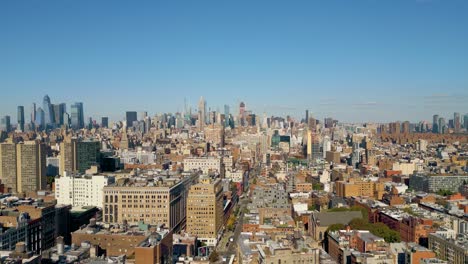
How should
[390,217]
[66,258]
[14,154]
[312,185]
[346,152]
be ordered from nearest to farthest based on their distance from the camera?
[66,258]
[390,217]
[14,154]
[312,185]
[346,152]

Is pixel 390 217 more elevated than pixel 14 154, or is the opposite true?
pixel 14 154

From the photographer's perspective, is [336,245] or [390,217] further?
[390,217]

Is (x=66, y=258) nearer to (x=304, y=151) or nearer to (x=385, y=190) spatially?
(x=385, y=190)

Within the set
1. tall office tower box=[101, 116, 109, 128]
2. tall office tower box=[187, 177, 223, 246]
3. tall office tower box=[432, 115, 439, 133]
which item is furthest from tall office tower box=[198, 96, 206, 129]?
tall office tower box=[187, 177, 223, 246]

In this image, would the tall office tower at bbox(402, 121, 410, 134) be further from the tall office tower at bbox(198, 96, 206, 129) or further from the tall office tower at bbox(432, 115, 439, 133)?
the tall office tower at bbox(198, 96, 206, 129)

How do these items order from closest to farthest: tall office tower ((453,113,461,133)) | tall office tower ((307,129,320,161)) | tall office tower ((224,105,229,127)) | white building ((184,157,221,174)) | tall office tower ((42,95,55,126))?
white building ((184,157,221,174)) → tall office tower ((307,129,320,161)) → tall office tower ((453,113,461,133)) → tall office tower ((42,95,55,126)) → tall office tower ((224,105,229,127))

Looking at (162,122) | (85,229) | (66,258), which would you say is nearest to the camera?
(66,258)

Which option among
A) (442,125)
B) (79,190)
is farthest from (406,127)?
(79,190)

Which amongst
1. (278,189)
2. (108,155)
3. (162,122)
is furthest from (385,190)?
(162,122)
